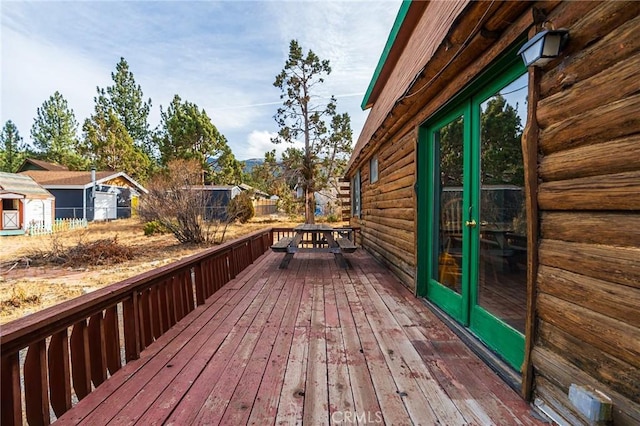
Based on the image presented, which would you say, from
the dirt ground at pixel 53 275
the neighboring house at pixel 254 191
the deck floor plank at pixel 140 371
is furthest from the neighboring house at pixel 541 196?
the neighboring house at pixel 254 191

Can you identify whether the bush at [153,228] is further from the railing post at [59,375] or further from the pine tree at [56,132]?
the pine tree at [56,132]

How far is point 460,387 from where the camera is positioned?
171 centimetres

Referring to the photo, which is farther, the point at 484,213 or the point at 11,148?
the point at 11,148

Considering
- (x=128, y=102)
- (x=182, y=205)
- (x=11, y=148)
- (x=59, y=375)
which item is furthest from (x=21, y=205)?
(x=11, y=148)

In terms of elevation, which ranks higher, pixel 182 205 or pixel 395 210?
pixel 182 205

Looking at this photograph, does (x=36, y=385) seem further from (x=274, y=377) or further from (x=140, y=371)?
(x=274, y=377)

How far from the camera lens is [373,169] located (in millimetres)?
6129

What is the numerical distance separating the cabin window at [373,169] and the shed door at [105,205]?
20.8 meters

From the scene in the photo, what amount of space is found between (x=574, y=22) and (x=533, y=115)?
40 centimetres

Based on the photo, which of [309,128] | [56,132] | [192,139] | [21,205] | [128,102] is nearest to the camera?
[21,205]

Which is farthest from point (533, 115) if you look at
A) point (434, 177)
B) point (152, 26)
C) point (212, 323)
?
point (152, 26)

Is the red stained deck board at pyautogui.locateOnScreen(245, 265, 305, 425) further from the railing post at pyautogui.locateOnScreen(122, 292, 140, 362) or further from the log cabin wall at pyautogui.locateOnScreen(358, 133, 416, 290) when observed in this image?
the log cabin wall at pyautogui.locateOnScreen(358, 133, 416, 290)

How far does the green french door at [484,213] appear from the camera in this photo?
1863 mm

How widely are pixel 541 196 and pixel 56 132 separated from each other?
38823mm
